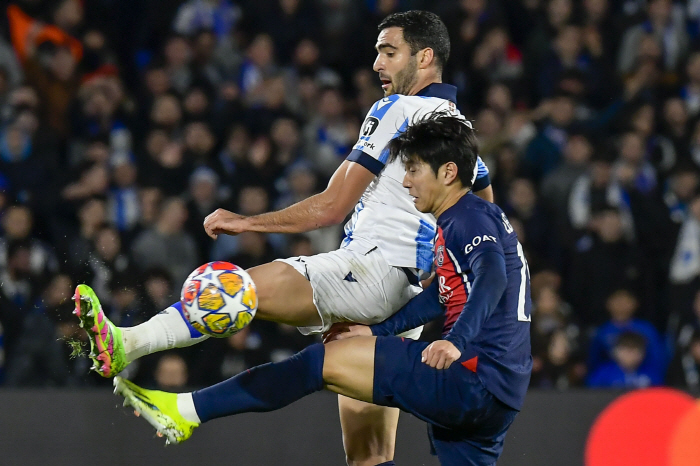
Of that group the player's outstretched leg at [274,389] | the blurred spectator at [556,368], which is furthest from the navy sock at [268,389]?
the blurred spectator at [556,368]

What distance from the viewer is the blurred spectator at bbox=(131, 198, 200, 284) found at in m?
6.14

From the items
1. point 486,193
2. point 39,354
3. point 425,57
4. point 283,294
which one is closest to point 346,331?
point 283,294

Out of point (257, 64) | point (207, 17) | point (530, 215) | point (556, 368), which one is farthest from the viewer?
point (207, 17)

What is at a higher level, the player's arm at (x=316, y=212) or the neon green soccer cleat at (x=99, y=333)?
the player's arm at (x=316, y=212)

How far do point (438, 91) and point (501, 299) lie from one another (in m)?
0.92

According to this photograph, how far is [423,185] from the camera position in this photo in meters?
3.37

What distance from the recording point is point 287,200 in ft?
22.1

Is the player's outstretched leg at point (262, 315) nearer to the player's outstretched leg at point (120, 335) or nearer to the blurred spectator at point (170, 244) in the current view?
the player's outstretched leg at point (120, 335)

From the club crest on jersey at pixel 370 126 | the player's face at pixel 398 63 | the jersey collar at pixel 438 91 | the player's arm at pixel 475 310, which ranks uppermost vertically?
the player's face at pixel 398 63

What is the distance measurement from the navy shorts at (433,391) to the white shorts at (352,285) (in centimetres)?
28

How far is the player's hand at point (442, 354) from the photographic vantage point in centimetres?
294

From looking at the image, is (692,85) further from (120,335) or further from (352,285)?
(120,335)

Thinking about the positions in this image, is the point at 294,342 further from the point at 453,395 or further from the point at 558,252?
the point at 453,395

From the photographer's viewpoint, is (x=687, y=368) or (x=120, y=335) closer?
(x=120, y=335)
